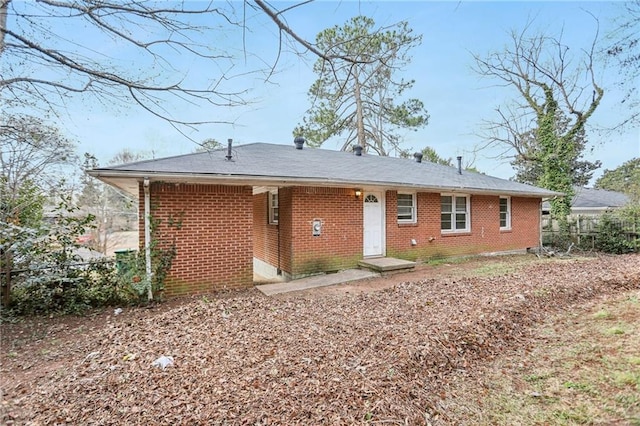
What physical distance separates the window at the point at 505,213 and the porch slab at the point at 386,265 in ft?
19.5

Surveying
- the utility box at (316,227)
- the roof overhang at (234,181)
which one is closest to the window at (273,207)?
the roof overhang at (234,181)

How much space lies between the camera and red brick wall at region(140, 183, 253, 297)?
665 cm

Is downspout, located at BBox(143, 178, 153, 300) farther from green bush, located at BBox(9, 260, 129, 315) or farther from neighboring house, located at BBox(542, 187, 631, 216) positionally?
neighboring house, located at BBox(542, 187, 631, 216)

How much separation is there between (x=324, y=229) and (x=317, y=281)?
151cm

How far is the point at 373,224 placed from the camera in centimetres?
970

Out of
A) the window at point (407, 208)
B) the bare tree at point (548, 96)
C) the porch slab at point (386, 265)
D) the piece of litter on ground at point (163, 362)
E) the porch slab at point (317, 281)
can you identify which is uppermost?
the bare tree at point (548, 96)

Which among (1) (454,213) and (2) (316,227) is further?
(1) (454,213)

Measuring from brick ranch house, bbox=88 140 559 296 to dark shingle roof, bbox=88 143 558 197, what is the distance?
0.12 feet

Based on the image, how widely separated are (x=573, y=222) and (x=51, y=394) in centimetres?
1909

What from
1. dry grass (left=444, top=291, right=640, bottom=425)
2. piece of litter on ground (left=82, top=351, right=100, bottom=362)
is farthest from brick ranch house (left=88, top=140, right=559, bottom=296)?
dry grass (left=444, top=291, right=640, bottom=425)

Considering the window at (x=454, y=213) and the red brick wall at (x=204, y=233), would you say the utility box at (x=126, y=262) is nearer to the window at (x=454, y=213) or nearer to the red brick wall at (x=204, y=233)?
the red brick wall at (x=204, y=233)

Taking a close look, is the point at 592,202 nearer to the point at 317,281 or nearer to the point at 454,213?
the point at 454,213

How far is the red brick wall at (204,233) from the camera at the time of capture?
21.8 feet

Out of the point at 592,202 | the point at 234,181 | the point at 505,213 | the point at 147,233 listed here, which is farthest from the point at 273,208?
the point at 592,202
